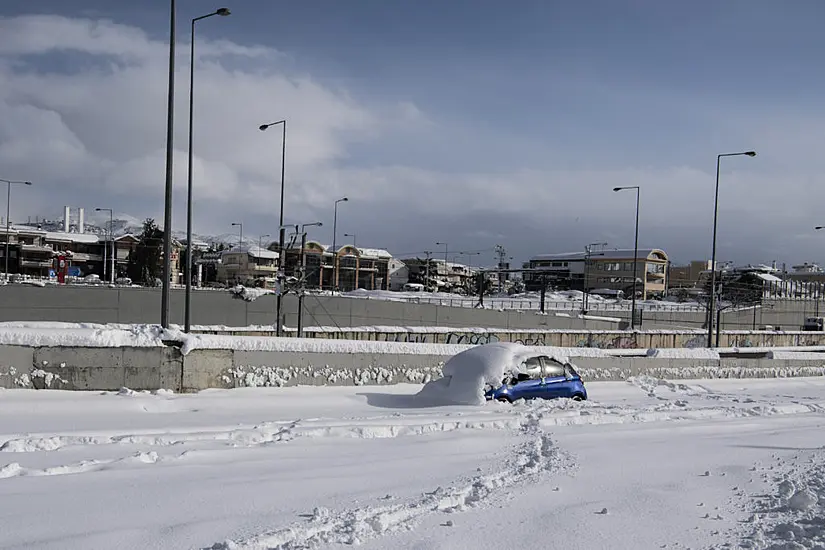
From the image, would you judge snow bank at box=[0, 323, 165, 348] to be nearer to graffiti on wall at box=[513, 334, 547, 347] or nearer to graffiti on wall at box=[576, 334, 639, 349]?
graffiti on wall at box=[513, 334, 547, 347]

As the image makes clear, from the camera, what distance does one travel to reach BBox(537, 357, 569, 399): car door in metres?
15.7

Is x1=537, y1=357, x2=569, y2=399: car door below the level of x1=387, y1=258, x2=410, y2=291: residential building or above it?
below

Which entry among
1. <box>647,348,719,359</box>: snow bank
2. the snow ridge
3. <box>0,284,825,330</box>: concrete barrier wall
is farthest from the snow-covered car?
<box>0,284,825,330</box>: concrete barrier wall

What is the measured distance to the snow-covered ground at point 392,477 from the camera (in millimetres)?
5816

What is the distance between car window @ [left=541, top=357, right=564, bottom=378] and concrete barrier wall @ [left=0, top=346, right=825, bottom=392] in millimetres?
3657

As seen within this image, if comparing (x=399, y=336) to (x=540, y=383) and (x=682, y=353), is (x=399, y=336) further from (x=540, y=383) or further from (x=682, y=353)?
(x=540, y=383)

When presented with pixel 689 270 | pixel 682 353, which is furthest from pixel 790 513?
pixel 689 270

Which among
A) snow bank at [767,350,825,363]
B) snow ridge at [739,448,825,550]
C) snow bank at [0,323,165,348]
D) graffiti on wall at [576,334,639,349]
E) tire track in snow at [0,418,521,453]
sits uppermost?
snow bank at [0,323,165,348]

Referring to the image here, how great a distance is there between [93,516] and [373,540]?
2.32m

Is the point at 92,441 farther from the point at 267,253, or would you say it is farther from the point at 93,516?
the point at 267,253

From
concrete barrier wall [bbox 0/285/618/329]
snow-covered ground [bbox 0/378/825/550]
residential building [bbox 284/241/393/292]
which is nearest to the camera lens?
snow-covered ground [bbox 0/378/825/550]

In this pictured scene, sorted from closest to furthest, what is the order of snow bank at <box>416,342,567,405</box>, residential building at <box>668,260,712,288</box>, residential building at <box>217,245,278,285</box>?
snow bank at <box>416,342,567,405</box> → residential building at <box>217,245,278,285</box> → residential building at <box>668,260,712,288</box>

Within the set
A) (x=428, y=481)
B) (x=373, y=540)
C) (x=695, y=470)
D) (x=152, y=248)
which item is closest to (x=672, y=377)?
(x=695, y=470)

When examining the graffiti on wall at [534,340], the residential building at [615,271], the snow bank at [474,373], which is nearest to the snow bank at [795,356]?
the graffiti on wall at [534,340]
